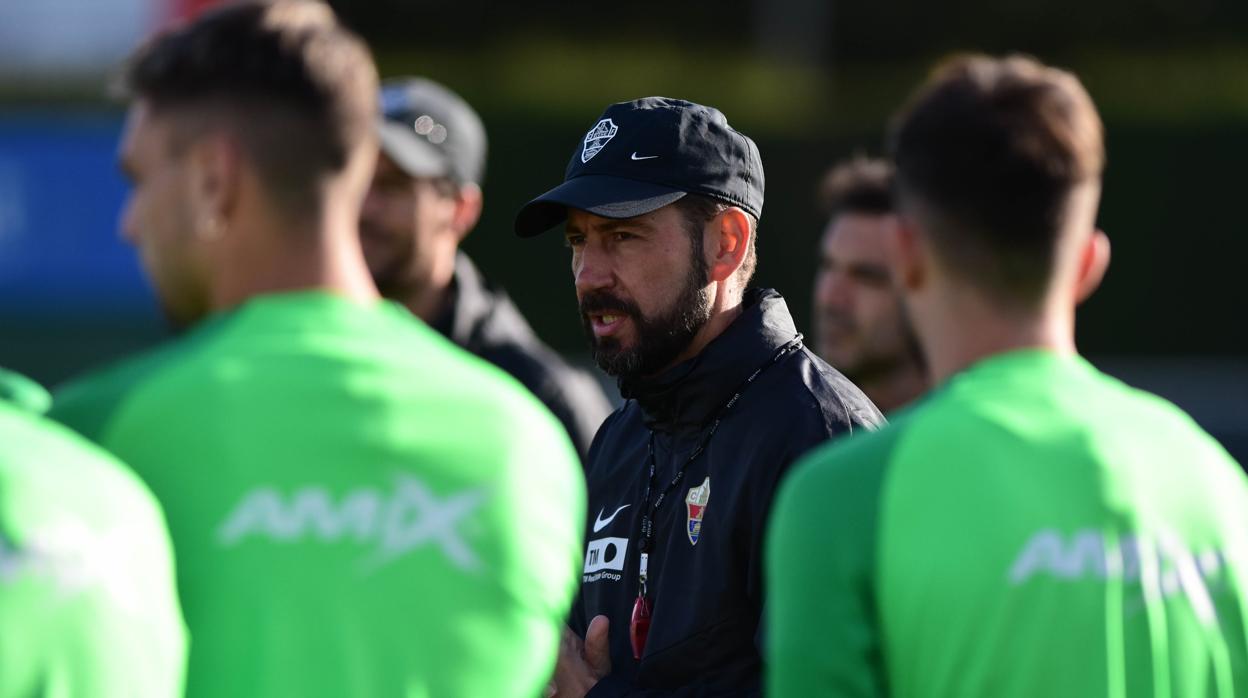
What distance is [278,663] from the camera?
1.99 meters

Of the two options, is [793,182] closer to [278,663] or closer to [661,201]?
[661,201]

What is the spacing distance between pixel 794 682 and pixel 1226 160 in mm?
13334

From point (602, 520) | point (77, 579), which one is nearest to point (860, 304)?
point (602, 520)

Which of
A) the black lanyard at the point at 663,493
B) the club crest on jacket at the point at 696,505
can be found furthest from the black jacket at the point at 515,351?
the club crest on jacket at the point at 696,505

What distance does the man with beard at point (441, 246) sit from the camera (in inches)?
182

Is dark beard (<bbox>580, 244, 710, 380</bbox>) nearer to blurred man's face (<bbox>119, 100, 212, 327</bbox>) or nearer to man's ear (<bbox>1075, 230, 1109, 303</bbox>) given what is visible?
man's ear (<bbox>1075, 230, 1109, 303</bbox>)

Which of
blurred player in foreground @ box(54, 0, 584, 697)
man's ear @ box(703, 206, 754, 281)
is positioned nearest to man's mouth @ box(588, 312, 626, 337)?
man's ear @ box(703, 206, 754, 281)

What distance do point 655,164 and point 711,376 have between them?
1.64 ft

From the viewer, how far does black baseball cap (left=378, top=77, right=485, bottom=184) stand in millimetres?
4668

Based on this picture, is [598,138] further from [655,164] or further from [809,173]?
[809,173]

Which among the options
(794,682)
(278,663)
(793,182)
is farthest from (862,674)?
(793,182)

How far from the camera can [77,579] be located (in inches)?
72.8

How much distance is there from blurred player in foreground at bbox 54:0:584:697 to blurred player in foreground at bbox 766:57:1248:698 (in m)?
0.37

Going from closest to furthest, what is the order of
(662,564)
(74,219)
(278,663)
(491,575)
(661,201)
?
1. (278,663)
2. (491,575)
3. (662,564)
4. (661,201)
5. (74,219)
